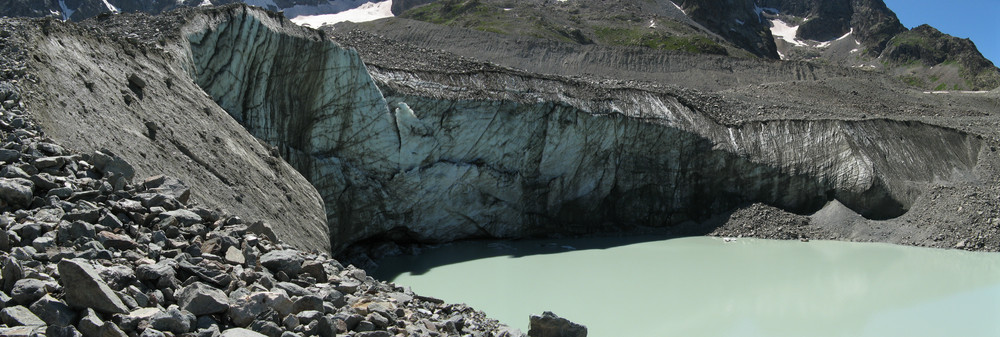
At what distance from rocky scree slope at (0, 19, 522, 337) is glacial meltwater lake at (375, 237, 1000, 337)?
5.50m

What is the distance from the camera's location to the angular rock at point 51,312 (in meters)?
5.16

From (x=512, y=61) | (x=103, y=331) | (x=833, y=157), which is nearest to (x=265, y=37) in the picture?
(x=103, y=331)

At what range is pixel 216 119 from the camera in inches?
561

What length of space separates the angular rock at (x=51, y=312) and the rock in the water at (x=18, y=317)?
6cm

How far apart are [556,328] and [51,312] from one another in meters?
6.00

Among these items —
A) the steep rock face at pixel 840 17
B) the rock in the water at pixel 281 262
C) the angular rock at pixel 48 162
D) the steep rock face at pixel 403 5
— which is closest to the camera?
the angular rock at pixel 48 162

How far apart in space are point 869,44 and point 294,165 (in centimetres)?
9947

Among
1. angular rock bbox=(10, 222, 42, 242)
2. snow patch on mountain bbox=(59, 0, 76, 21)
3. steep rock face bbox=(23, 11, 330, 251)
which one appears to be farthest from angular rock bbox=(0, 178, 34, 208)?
snow patch on mountain bbox=(59, 0, 76, 21)

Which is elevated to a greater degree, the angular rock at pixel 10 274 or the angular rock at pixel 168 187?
the angular rock at pixel 10 274

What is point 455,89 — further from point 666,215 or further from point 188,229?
point 188,229

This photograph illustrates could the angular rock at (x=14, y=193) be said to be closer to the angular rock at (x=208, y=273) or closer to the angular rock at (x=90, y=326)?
the angular rock at (x=208, y=273)

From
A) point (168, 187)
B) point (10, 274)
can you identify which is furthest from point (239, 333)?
point (168, 187)

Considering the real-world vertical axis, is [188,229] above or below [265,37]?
below

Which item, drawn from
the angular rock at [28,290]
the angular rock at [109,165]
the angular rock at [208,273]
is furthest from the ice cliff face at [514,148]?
the angular rock at [28,290]
